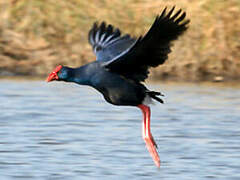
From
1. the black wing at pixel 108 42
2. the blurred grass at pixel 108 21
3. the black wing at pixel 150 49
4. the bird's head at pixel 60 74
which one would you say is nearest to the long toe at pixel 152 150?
the black wing at pixel 150 49

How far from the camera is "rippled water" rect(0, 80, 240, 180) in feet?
28.0

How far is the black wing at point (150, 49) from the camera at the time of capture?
8188 millimetres

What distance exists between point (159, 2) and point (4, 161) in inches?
314

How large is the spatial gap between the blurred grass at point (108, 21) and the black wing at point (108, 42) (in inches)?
222

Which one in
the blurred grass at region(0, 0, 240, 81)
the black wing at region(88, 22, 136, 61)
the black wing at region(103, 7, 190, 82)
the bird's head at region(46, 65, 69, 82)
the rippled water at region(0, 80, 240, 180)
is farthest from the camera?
the blurred grass at region(0, 0, 240, 81)

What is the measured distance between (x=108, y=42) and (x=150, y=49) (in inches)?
59.4

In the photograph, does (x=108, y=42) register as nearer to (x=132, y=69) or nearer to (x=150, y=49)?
(x=132, y=69)

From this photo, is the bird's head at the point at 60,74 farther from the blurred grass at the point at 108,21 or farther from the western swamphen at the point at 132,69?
the blurred grass at the point at 108,21

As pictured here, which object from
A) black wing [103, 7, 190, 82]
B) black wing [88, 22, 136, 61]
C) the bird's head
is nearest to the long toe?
black wing [103, 7, 190, 82]

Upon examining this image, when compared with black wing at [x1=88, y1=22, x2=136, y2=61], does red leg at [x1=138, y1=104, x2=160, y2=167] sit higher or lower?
lower

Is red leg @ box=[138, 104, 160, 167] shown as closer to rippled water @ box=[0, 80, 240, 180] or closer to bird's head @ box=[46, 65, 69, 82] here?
rippled water @ box=[0, 80, 240, 180]

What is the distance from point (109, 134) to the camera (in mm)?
10789

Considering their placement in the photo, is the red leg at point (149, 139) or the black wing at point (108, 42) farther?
the black wing at point (108, 42)

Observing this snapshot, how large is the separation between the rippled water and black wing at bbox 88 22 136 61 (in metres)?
1.02
